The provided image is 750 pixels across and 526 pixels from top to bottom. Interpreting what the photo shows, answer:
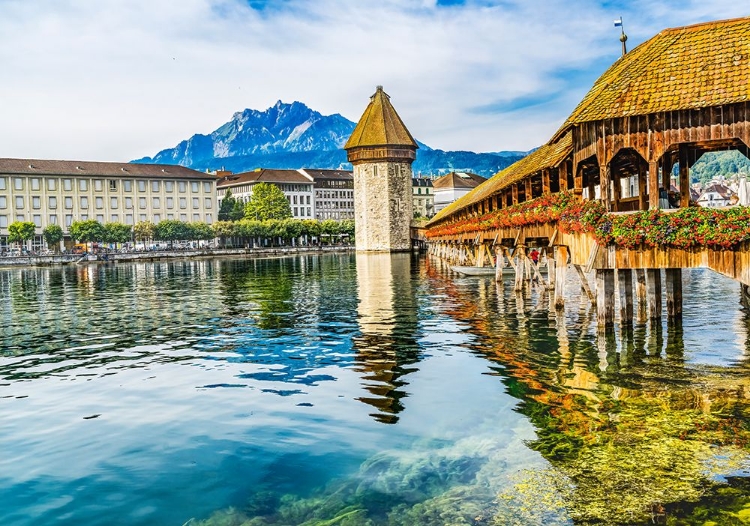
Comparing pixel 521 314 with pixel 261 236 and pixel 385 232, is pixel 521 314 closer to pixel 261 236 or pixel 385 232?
pixel 385 232

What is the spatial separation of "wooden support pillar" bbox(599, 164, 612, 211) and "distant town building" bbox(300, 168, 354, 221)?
153 meters

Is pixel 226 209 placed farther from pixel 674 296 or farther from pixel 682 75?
pixel 682 75

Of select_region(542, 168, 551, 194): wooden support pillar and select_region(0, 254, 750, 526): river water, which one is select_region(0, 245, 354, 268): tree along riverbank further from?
select_region(542, 168, 551, 194): wooden support pillar

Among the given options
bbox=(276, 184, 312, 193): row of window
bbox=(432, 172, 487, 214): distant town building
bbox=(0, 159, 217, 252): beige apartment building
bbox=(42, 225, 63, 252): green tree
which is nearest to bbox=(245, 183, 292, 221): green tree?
bbox=(0, 159, 217, 252): beige apartment building

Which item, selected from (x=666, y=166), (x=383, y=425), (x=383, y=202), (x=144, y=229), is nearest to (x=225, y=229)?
(x=144, y=229)

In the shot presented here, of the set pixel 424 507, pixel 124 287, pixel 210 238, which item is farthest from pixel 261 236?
pixel 424 507

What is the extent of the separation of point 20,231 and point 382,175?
169ft

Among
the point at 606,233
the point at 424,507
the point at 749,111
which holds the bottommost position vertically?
the point at 424,507

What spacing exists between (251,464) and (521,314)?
1577cm

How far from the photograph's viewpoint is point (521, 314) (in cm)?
2414

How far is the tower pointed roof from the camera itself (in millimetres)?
98375

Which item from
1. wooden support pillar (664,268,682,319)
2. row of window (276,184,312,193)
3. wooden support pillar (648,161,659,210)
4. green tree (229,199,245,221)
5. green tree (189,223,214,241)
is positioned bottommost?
wooden support pillar (664,268,682,319)

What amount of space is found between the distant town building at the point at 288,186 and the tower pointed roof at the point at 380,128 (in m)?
61.3

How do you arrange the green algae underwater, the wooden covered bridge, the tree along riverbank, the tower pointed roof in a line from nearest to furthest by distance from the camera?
the green algae underwater, the wooden covered bridge, the tree along riverbank, the tower pointed roof
